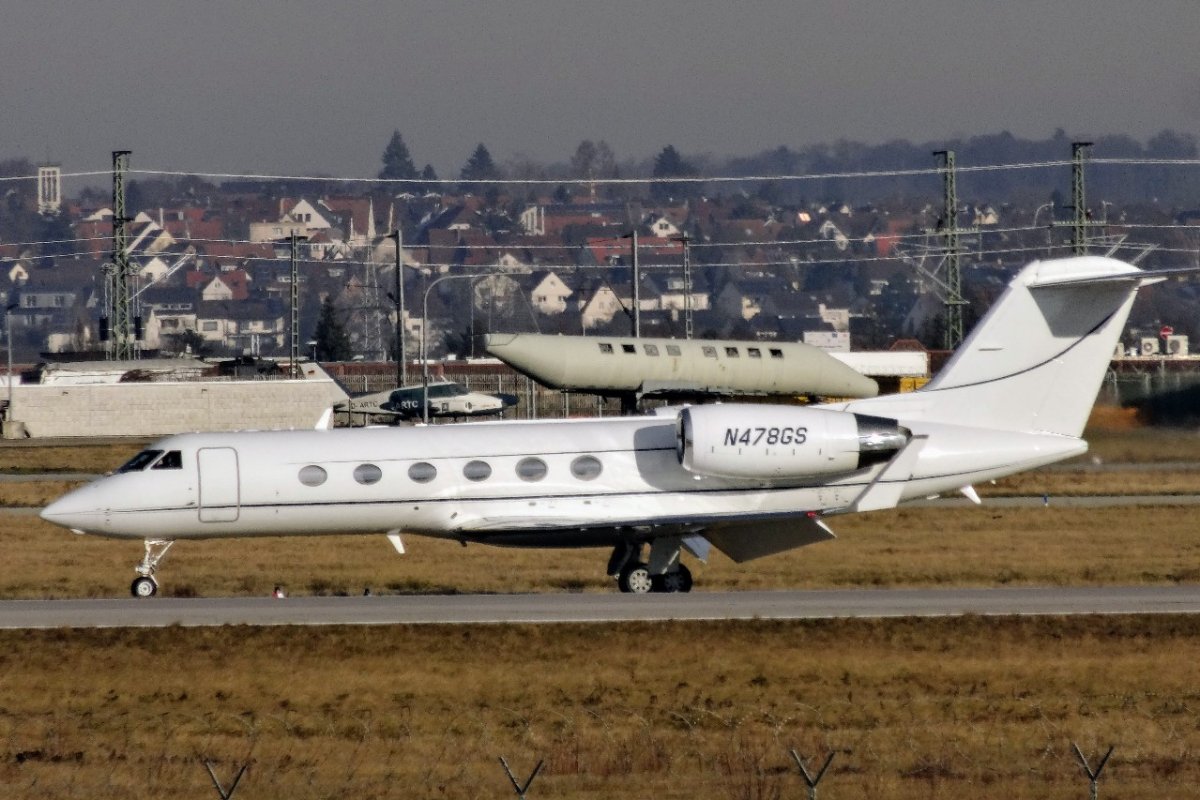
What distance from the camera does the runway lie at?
26.3m

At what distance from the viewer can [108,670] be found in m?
23.7

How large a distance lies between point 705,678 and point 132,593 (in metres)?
11.4

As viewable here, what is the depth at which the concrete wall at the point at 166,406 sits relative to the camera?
90625 millimetres

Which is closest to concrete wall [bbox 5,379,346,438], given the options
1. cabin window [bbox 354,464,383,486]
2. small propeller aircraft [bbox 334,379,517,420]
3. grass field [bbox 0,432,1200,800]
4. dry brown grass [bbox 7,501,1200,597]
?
small propeller aircraft [bbox 334,379,517,420]

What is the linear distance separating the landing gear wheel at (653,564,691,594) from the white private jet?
23 mm

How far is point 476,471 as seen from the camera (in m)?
29.8

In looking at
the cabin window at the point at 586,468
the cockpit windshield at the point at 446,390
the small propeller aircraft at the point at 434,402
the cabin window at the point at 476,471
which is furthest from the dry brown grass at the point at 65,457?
the cabin window at the point at 586,468

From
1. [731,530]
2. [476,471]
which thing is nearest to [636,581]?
[731,530]

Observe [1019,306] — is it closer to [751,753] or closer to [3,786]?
[751,753]

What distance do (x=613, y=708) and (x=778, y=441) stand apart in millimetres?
8438

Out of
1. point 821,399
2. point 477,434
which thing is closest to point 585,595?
point 477,434

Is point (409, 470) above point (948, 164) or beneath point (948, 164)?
beneath

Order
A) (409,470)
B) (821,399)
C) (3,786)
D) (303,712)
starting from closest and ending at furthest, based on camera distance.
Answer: (3,786), (303,712), (409,470), (821,399)

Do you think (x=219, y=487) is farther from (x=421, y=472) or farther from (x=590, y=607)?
(x=590, y=607)
